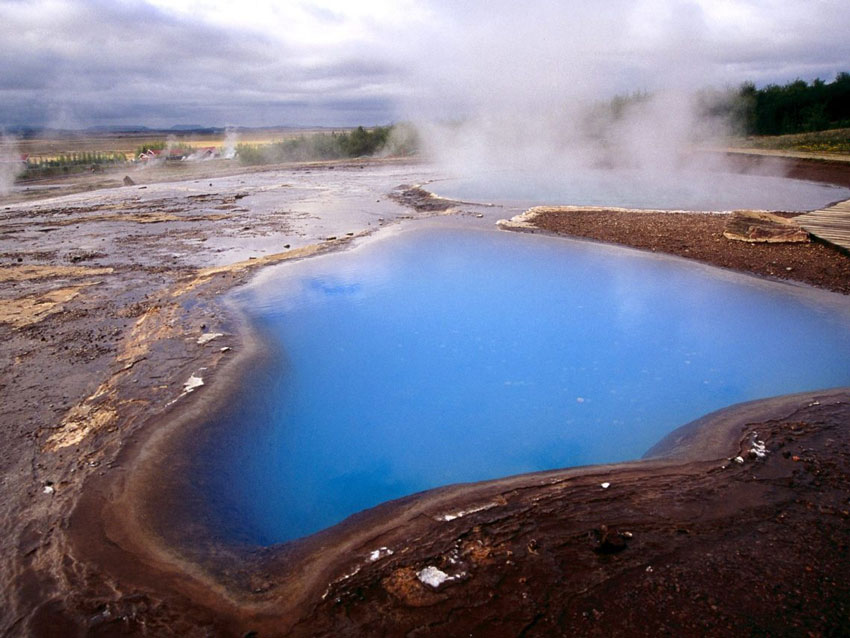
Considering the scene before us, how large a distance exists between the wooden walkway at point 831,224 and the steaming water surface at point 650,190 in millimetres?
1907

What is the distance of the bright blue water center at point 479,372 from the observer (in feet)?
10.8

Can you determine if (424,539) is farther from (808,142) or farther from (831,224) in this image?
(808,142)

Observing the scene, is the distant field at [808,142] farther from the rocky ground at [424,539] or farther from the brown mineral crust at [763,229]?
the rocky ground at [424,539]

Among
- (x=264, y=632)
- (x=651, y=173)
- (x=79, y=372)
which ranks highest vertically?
(x=651, y=173)

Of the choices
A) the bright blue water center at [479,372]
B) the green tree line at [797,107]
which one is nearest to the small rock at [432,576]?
the bright blue water center at [479,372]

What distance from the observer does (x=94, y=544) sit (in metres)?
2.50

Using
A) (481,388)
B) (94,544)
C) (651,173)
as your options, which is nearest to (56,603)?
(94,544)

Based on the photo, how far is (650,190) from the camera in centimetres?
1337

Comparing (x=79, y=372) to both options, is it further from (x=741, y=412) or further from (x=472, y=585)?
(x=741, y=412)

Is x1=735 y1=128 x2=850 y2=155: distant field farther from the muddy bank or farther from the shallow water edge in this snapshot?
the shallow water edge

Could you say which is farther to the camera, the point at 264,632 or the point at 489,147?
the point at 489,147

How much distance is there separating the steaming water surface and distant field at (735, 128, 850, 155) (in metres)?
4.72

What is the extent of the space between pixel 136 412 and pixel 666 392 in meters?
3.78

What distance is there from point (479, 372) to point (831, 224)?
6815mm
